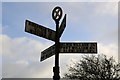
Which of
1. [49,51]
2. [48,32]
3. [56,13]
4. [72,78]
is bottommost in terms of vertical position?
[72,78]

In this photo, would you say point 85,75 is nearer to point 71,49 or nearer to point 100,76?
point 100,76

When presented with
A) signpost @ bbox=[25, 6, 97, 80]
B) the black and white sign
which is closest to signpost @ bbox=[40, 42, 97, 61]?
signpost @ bbox=[25, 6, 97, 80]

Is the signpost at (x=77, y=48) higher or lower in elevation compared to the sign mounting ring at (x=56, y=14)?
lower

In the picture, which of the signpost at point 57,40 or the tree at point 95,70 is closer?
the signpost at point 57,40

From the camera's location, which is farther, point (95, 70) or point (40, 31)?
point (95, 70)

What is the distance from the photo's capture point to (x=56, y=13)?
26.6 ft

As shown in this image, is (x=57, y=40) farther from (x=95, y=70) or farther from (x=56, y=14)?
(x=95, y=70)

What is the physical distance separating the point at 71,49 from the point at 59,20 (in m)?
0.90

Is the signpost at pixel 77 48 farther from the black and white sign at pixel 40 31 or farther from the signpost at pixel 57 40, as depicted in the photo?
the black and white sign at pixel 40 31

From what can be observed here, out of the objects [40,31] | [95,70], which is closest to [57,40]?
[40,31]

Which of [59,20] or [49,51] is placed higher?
[59,20]

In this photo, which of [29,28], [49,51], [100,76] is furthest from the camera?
[100,76]

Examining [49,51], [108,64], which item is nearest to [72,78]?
[108,64]

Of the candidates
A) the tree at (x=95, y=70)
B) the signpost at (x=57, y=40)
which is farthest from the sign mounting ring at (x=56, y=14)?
the tree at (x=95, y=70)
